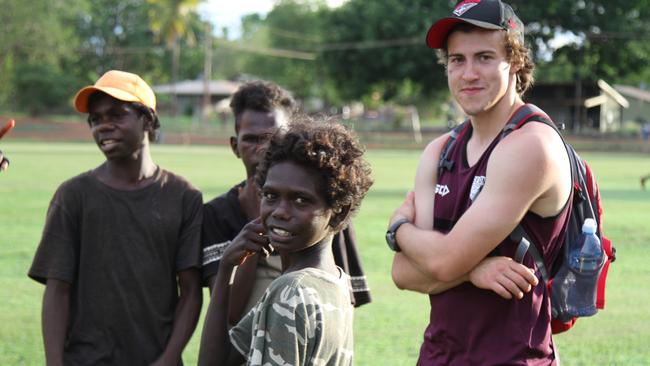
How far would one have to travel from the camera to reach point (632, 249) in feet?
40.7

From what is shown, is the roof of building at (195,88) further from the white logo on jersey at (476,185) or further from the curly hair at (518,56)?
the white logo on jersey at (476,185)

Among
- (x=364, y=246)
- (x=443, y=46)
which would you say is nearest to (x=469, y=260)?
(x=443, y=46)

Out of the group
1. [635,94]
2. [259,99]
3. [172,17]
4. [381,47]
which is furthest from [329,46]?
[259,99]

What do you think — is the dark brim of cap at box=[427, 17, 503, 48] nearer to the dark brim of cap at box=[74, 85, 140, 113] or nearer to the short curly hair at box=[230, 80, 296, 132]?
the short curly hair at box=[230, 80, 296, 132]

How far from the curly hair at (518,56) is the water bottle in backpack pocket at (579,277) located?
1.99 ft

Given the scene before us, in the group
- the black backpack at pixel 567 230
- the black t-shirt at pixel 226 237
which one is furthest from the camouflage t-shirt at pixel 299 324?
the black t-shirt at pixel 226 237

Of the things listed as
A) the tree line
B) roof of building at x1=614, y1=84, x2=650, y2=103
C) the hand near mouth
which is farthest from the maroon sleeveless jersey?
roof of building at x1=614, y1=84, x2=650, y2=103

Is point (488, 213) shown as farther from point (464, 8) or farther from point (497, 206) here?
point (464, 8)

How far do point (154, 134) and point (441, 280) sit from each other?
1722mm

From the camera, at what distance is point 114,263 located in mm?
3840

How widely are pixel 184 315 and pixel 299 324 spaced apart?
141 cm

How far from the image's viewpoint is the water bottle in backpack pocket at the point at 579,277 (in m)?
2.95

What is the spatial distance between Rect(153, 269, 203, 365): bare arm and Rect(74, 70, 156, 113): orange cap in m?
0.80

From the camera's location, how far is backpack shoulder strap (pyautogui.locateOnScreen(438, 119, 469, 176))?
10.5ft
